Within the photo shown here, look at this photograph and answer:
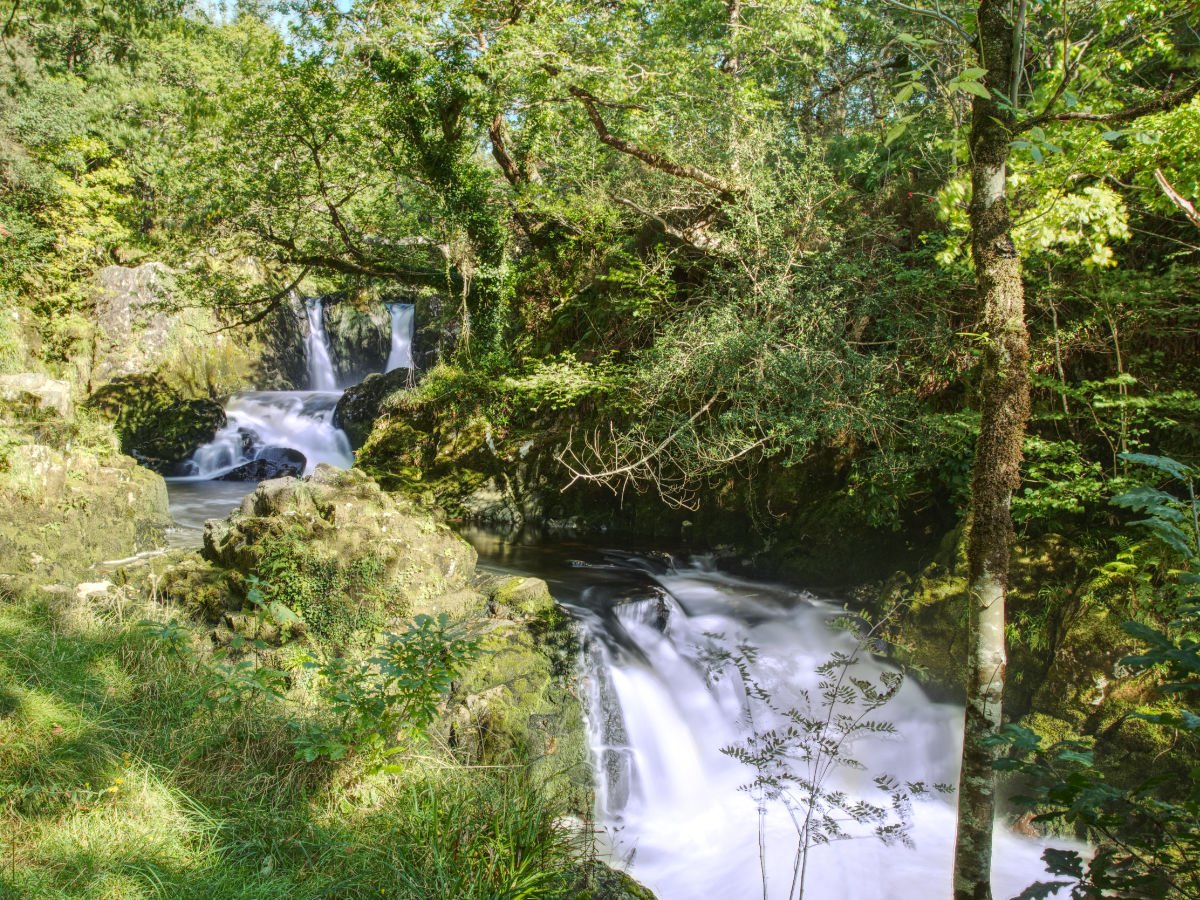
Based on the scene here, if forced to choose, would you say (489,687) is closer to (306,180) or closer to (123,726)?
(123,726)

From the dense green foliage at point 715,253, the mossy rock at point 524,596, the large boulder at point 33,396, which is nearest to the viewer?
the dense green foliage at point 715,253

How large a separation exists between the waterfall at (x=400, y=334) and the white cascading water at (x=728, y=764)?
1232cm

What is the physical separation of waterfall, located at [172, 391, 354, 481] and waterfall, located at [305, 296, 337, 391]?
199cm

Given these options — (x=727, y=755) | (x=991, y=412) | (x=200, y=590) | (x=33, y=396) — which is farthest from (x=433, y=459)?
(x=991, y=412)

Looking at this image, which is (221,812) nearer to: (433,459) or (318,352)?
(433,459)

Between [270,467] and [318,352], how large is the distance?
20.3ft

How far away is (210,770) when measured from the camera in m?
3.58

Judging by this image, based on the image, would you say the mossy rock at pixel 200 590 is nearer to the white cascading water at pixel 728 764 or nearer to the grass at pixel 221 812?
the grass at pixel 221 812

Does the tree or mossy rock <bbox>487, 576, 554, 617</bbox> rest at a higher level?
the tree

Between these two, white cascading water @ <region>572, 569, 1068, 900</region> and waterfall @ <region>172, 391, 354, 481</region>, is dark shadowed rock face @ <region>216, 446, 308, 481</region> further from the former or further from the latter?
white cascading water @ <region>572, 569, 1068, 900</region>

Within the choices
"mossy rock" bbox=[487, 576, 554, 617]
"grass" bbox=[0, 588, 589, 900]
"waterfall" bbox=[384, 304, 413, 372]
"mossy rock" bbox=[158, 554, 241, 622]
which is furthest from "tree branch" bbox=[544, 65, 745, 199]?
"waterfall" bbox=[384, 304, 413, 372]

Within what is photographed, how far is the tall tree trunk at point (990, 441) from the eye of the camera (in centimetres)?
295

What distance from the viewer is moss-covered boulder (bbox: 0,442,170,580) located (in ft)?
21.0

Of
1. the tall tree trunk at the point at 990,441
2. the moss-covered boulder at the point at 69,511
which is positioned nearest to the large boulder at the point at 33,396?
the moss-covered boulder at the point at 69,511
